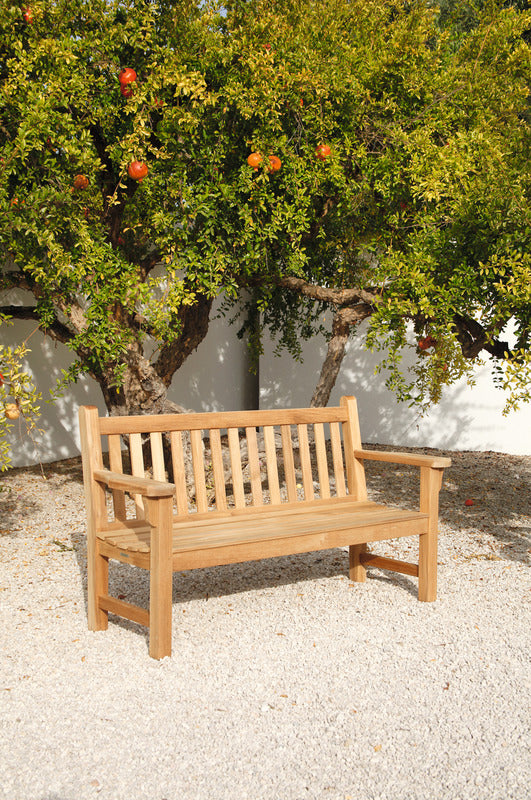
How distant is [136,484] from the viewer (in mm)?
2869

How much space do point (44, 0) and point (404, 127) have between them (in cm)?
252

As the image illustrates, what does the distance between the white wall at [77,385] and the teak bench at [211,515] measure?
2336 millimetres

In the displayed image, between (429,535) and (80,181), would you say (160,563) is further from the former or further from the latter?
(80,181)

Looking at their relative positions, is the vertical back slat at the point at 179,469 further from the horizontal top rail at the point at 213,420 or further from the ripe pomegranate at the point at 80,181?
the ripe pomegranate at the point at 80,181

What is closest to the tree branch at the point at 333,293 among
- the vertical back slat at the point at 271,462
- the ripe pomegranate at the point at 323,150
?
the ripe pomegranate at the point at 323,150

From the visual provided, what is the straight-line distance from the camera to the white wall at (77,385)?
7.16 meters

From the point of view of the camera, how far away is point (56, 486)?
6.56 meters

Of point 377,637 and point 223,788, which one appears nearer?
point 223,788

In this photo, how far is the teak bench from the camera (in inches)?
114

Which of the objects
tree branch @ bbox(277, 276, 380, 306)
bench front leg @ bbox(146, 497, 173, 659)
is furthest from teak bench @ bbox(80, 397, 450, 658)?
tree branch @ bbox(277, 276, 380, 306)

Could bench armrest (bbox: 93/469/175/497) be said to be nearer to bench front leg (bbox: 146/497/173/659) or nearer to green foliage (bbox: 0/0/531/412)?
bench front leg (bbox: 146/497/173/659)

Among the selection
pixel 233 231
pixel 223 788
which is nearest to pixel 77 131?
pixel 233 231

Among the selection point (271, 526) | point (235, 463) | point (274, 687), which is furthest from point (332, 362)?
point (274, 687)

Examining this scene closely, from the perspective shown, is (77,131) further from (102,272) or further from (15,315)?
(15,315)
